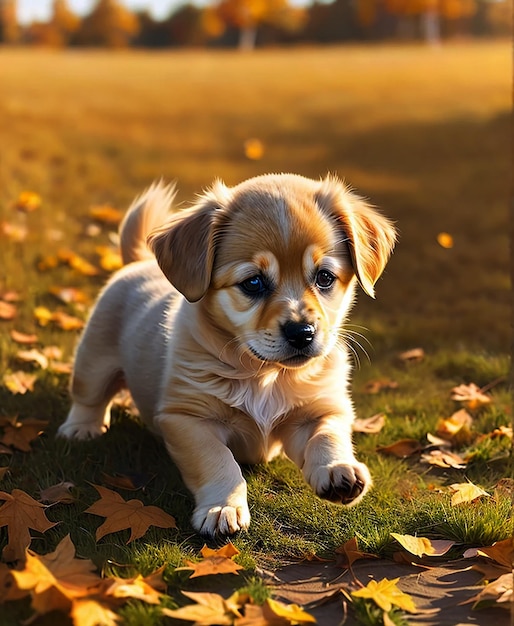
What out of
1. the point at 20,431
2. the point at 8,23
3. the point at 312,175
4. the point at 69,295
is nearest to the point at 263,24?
the point at 8,23

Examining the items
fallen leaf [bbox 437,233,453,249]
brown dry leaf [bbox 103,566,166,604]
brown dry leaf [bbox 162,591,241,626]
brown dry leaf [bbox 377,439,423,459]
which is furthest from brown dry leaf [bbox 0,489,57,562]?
fallen leaf [bbox 437,233,453,249]

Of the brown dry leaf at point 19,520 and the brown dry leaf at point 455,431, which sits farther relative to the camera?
the brown dry leaf at point 455,431

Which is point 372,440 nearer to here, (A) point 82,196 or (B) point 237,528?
(B) point 237,528

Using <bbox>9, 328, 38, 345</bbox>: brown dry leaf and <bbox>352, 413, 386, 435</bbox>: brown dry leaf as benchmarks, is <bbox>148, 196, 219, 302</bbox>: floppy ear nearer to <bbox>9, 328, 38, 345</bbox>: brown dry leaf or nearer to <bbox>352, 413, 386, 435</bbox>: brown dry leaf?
<bbox>352, 413, 386, 435</bbox>: brown dry leaf

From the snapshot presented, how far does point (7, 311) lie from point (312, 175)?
4718mm

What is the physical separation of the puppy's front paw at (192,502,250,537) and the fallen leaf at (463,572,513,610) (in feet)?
2.64

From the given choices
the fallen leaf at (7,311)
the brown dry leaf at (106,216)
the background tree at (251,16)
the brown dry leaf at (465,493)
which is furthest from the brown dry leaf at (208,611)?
the background tree at (251,16)

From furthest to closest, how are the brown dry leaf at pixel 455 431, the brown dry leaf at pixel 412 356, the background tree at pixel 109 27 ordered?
the background tree at pixel 109 27 → the brown dry leaf at pixel 412 356 → the brown dry leaf at pixel 455 431

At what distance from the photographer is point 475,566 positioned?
2814 millimetres

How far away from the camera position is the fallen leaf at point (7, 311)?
5.37m

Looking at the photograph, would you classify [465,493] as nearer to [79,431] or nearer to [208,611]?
[208,611]

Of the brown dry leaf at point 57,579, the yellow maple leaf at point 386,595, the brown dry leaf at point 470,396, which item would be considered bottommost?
the brown dry leaf at point 470,396

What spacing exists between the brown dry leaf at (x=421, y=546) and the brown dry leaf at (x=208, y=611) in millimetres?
693

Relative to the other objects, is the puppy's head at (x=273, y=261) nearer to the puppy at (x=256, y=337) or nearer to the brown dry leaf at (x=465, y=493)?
the puppy at (x=256, y=337)
